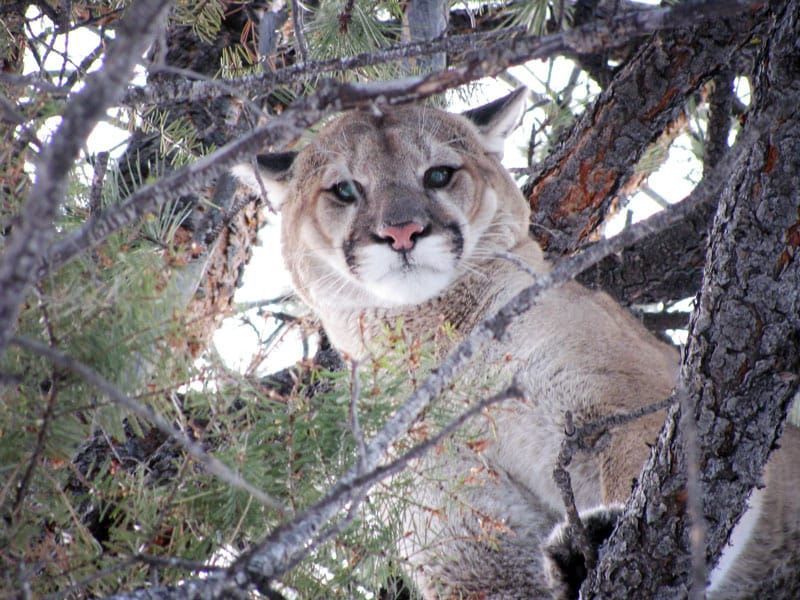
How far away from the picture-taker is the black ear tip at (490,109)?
3844 mm

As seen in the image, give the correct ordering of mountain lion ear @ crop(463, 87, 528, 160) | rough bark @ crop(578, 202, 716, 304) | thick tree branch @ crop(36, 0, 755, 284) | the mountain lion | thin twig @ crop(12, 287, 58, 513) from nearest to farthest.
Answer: thick tree branch @ crop(36, 0, 755, 284)
thin twig @ crop(12, 287, 58, 513)
the mountain lion
mountain lion ear @ crop(463, 87, 528, 160)
rough bark @ crop(578, 202, 716, 304)

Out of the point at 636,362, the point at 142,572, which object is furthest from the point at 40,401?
the point at 636,362

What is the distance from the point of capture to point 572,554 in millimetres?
2594

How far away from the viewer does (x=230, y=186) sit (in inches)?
159

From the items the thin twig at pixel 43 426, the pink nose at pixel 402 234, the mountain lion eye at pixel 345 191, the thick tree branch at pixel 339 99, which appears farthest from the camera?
the mountain lion eye at pixel 345 191

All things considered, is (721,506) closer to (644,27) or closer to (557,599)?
(557,599)

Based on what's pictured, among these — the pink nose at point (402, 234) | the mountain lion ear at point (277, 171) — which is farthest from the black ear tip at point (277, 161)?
the pink nose at point (402, 234)

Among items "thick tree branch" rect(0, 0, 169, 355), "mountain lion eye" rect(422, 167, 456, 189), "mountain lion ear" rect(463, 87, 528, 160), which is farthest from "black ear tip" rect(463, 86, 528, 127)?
"thick tree branch" rect(0, 0, 169, 355)

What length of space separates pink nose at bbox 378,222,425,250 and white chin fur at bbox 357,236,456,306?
0.10 ft

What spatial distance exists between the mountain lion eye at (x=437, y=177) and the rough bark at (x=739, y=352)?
1448 mm

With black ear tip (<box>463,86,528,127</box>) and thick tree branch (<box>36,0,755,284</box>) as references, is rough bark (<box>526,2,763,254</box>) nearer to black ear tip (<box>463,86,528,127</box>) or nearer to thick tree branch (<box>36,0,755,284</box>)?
black ear tip (<box>463,86,528,127</box>)

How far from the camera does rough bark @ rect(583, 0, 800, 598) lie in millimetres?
2102

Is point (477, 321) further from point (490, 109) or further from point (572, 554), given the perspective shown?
point (572, 554)

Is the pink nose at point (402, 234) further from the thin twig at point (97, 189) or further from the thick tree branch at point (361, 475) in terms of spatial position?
the thick tree branch at point (361, 475)
